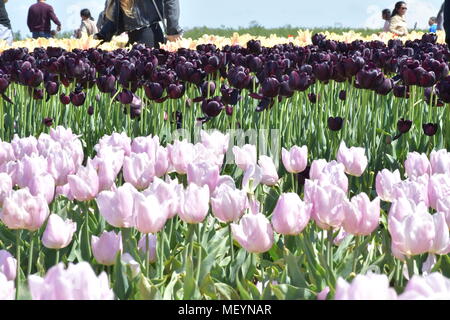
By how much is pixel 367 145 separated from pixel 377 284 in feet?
10.1

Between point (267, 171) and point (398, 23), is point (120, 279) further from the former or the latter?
point (398, 23)

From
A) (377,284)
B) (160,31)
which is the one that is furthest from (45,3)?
(377,284)

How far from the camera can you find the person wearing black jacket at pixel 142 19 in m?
8.53

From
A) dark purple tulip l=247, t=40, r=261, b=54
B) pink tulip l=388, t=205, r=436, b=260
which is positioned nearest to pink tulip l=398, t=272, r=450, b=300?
pink tulip l=388, t=205, r=436, b=260

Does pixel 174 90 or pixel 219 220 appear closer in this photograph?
pixel 219 220

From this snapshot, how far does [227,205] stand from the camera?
6.32 feet

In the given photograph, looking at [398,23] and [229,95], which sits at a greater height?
[229,95]

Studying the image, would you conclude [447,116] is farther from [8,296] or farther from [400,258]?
[8,296]

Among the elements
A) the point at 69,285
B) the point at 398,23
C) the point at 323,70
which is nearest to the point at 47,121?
the point at 323,70

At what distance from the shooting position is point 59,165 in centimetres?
230

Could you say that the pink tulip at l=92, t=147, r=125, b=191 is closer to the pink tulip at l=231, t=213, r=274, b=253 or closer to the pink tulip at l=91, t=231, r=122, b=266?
the pink tulip at l=91, t=231, r=122, b=266

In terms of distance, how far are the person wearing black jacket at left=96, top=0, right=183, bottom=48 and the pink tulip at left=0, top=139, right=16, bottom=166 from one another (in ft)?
19.9

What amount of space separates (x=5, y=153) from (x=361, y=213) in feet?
4.49

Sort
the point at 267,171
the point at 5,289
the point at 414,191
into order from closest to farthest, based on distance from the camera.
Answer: the point at 5,289 < the point at 414,191 < the point at 267,171
